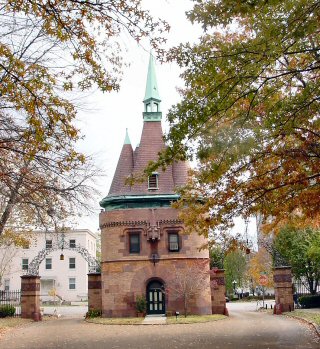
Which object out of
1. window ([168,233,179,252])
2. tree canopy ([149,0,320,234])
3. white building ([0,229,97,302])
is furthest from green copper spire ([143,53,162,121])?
white building ([0,229,97,302])

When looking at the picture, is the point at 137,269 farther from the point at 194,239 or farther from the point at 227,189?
the point at 227,189

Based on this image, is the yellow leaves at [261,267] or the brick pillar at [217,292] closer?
the brick pillar at [217,292]

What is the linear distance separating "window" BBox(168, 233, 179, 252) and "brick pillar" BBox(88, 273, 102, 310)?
6.24 metres

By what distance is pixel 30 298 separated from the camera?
32188mm

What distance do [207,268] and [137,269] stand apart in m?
4.50

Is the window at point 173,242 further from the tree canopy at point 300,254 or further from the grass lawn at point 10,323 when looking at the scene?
the grass lawn at point 10,323

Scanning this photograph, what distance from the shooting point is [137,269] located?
98.5 feet

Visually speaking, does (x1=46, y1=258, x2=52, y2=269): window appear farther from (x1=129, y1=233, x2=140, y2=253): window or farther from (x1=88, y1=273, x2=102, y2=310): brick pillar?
(x1=129, y1=233, x2=140, y2=253): window

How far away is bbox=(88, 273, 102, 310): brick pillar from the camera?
32.3 metres

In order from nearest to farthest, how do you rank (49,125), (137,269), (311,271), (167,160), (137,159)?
(49,125), (167,160), (137,269), (137,159), (311,271)

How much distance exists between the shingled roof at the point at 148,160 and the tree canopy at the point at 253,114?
13.8 m

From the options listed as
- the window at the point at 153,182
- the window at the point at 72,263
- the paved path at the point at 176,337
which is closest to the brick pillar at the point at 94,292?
the window at the point at 153,182

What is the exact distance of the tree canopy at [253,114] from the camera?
8547 mm

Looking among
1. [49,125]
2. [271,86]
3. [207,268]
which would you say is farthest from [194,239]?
[49,125]
